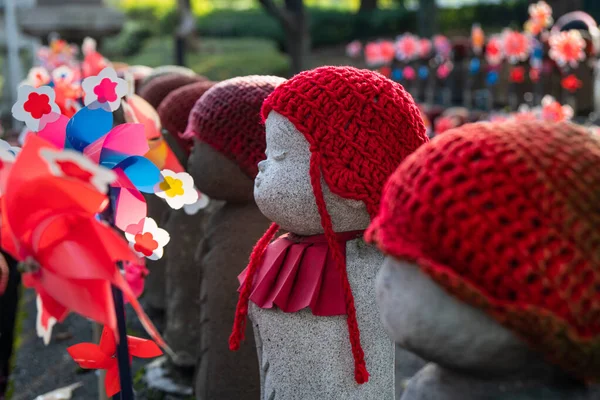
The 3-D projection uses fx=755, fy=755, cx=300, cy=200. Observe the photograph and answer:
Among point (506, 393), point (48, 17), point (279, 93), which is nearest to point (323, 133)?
point (279, 93)

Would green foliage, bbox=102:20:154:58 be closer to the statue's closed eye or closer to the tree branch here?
the tree branch

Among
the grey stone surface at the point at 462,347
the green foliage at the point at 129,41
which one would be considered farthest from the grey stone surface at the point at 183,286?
the green foliage at the point at 129,41

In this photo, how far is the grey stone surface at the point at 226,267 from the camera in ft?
10.4

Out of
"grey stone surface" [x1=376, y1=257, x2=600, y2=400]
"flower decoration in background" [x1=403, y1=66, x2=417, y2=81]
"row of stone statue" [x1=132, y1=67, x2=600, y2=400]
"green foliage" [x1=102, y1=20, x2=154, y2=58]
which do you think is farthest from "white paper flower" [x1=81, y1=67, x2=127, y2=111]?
"green foliage" [x1=102, y1=20, x2=154, y2=58]

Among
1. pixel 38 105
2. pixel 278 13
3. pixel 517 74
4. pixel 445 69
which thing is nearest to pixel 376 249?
pixel 38 105

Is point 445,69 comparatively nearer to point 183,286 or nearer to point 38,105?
point 183,286

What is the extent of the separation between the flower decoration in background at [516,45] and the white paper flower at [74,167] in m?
7.67

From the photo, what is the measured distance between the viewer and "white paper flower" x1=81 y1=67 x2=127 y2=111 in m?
2.36

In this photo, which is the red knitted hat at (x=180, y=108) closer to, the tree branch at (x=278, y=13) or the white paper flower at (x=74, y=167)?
the white paper flower at (x=74, y=167)

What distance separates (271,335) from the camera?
2.42 m

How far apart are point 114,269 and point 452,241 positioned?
82 centimetres

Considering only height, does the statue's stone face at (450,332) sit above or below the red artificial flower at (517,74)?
above

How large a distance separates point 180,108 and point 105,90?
4.89ft

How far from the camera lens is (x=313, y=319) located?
2348 millimetres
